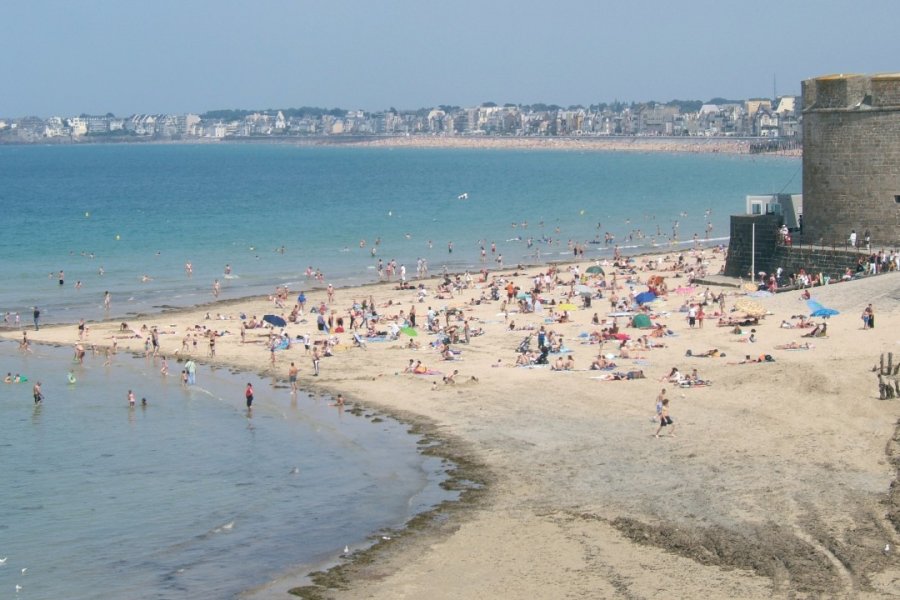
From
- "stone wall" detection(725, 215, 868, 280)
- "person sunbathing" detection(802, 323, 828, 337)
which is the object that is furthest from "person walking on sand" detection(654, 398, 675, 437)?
"stone wall" detection(725, 215, 868, 280)

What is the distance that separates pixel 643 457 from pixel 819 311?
1224 centimetres

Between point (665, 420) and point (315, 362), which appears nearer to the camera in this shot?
point (665, 420)

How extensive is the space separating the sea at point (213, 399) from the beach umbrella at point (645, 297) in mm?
12893

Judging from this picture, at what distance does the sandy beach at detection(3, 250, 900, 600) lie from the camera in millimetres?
17016

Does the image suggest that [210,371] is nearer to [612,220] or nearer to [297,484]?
[297,484]

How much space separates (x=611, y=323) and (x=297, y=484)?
15.7m

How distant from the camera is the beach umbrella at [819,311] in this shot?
1294 inches

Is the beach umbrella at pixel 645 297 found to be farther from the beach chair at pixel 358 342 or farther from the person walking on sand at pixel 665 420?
the person walking on sand at pixel 665 420

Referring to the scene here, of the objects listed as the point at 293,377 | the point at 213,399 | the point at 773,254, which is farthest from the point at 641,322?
the point at 213,399

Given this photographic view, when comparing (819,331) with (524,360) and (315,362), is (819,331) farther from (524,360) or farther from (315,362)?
(315,362)

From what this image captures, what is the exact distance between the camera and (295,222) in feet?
270

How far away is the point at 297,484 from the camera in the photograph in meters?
22.7

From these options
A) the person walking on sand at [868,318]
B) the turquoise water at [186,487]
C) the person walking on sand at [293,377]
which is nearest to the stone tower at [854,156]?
the person walking on sand at [868,318]

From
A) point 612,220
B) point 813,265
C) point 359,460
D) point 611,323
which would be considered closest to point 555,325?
point 611,323
